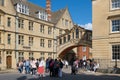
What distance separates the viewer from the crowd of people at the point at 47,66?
23.0m

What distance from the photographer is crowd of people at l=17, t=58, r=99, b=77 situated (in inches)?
904

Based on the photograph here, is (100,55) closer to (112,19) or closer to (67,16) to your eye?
(112,19)

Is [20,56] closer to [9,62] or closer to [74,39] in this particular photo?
[9,62]

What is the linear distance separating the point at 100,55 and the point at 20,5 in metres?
18.1

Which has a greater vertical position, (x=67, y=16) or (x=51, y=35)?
(x=67, y=16)

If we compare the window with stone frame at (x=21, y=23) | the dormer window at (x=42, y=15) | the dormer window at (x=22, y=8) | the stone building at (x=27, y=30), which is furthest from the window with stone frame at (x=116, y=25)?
the dormer window at (x=42, y=15)

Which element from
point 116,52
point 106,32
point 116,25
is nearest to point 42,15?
point 106,32

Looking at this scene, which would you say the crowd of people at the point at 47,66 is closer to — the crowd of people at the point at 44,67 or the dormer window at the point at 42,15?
the crowd of people at the point at 44,67

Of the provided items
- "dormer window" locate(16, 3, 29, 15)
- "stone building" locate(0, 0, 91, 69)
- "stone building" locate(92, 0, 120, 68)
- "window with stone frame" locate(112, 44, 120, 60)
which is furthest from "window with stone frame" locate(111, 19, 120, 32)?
"dormer window" locate(16, 3, 29, 15)

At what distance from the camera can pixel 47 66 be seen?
93.2ft

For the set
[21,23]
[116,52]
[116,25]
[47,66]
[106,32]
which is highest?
[21,23]

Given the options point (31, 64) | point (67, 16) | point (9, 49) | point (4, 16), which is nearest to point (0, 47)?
point (9, 49)

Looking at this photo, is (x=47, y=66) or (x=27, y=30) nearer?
(x=47, y=66)

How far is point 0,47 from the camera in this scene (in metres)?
38.3
